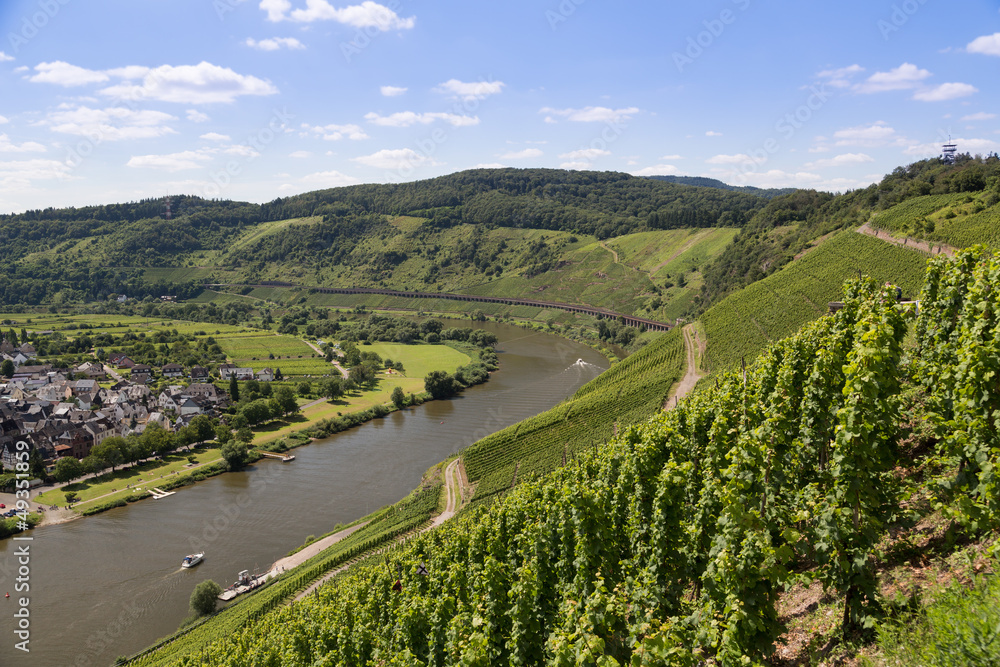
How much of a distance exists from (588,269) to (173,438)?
435ft

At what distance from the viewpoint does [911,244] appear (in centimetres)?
6069

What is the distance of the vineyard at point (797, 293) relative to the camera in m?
56.2

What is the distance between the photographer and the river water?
38312 mm

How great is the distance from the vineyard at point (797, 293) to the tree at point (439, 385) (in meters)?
42.1

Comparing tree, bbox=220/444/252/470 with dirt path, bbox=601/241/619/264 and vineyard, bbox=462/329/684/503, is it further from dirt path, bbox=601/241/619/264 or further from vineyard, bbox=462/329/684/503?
dirt path, bbox=601/241/619/264

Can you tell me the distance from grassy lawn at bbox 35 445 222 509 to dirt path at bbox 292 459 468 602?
2573cm

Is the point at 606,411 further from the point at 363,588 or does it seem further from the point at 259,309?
the point at 259,309

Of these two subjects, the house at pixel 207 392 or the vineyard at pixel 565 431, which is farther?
the house at pixel 207 392

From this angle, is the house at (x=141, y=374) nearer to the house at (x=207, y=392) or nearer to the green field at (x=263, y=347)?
the green field at (x=263, y=347)

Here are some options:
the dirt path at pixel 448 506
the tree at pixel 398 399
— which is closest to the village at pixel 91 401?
the tree at pixel 398 399

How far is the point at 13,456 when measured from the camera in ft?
204

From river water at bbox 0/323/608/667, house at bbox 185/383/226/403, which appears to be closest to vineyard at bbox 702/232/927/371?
river water at bbox 0/323/608/667

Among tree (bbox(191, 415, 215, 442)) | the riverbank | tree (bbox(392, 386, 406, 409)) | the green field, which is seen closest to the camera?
the riverbank

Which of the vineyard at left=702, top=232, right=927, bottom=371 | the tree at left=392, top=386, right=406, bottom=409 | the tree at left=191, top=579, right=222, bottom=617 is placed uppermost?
the vineyard at left=702, top=232, right=927, bottom=371
